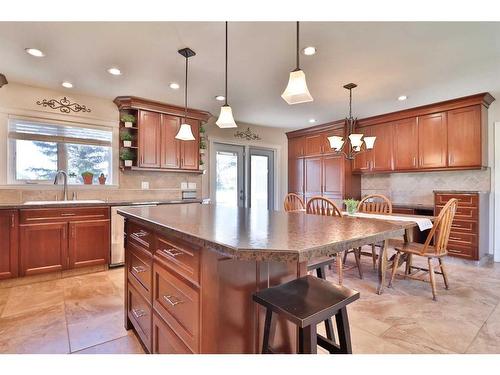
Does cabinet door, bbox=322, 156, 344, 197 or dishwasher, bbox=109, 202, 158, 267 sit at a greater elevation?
cabinet door, bbox=322, 156, 344, 197

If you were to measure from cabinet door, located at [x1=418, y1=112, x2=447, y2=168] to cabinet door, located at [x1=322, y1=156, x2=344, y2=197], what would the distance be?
1325mm

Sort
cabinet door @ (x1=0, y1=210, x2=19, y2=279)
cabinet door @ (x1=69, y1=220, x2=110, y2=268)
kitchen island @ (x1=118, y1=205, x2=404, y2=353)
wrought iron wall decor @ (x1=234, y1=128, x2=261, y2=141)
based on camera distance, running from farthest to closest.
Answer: wrought iron wall decor @ (x1=234, y1=128, x2=261, y2=141) → cabinet door @ (x1=69, y1=220, x2=110, y2=268) → cabinet door @ (x1=0, y1=210, x2=19, y2=279) → kitchen island @ (x1=118, y1=205, x2=404, y2=353)

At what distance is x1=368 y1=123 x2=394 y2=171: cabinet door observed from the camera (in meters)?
4.66

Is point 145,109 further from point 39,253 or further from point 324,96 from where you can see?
point 324,96

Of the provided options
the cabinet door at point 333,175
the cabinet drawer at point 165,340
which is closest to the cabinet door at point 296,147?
the cabinet door at point 333,175

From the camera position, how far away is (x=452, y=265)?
371 centimetres

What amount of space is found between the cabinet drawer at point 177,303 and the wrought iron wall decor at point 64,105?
3309 millimetres

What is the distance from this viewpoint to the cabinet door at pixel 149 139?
391cm

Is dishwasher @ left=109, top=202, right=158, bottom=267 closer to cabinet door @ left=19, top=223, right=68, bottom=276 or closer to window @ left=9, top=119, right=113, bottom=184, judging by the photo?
cabinet door @ left=19, top=223, right=68, bottom=276

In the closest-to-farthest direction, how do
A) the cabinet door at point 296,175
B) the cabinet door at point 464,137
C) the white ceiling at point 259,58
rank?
1. the white ceiling at point 259,58
2. the cabinet door at point 464,137
3. the cabinet door at point 296,175

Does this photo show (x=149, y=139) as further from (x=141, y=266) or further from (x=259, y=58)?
(x=141, y=266)

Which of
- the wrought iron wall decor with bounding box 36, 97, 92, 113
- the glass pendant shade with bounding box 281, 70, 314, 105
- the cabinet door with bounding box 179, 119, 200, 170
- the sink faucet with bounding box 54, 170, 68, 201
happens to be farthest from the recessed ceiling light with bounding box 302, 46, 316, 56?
the sink faucet with bounding box 54, 170, 68, 201

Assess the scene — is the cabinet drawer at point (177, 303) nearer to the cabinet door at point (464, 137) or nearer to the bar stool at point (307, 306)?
the bar stool at point (307, 306)
